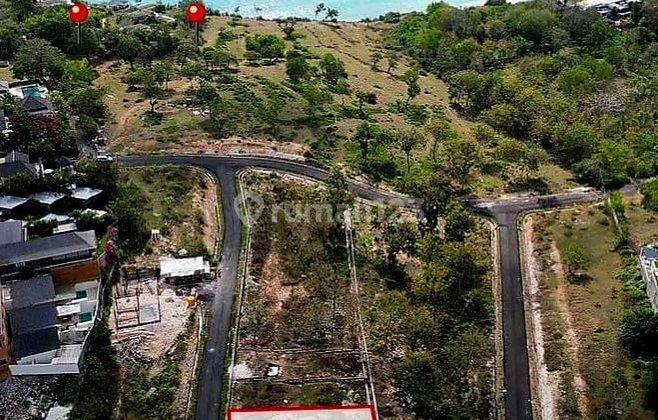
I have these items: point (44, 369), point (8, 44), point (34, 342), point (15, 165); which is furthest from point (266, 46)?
point (44, 369)

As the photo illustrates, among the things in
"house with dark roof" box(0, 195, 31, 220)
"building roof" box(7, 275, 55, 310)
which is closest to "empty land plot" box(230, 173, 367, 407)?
"building roof" box(7, 275, 55, 310)

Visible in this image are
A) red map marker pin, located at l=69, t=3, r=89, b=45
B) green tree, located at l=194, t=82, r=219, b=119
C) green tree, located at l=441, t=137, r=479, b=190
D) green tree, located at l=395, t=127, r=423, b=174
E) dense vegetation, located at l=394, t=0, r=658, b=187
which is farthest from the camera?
red map marker pin, located at l=69, t=3, r=89, b=45

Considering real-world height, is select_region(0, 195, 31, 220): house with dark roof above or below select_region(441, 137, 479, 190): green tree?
below

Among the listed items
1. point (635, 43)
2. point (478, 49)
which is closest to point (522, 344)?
point (478, 49)

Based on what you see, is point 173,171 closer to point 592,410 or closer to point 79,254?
point 79,254

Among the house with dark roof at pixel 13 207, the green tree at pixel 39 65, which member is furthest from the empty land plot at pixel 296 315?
the green tree at pixel 39 65

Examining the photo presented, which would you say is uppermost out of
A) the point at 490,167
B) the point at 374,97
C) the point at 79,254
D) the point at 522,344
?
the point at 374,97

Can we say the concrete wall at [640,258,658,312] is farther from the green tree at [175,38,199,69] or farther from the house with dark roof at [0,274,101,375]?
the green tree at [175,38,199,69]

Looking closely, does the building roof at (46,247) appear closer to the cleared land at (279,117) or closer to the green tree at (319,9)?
the cleared land at (279,117)
